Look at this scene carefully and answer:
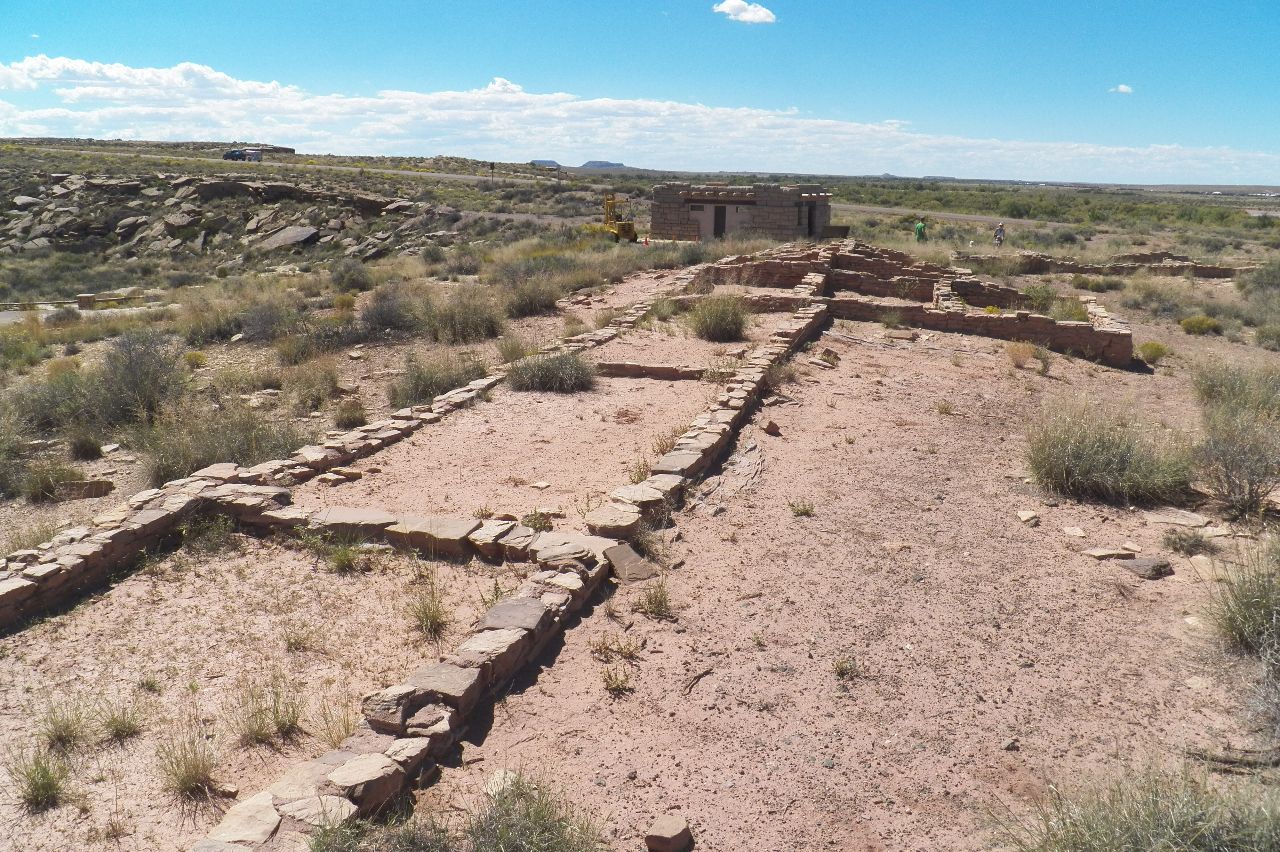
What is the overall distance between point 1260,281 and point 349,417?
2073cm

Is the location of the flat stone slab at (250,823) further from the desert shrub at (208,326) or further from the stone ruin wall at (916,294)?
the stone ruin wall at (916,294)

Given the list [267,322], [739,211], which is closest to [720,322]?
[267,322]

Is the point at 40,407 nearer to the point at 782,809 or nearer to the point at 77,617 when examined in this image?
the point at 77,617

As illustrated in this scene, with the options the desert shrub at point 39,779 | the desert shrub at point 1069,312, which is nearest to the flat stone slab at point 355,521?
the desert shrub at point 39,779

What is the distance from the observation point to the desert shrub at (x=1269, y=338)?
46.5 ft

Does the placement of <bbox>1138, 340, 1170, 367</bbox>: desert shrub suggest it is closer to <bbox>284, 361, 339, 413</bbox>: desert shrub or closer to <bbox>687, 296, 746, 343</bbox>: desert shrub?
<bbox>687, 296, 746, 343</bbox>: desert shrub

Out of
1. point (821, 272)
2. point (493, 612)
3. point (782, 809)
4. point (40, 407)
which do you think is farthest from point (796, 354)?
point (40, 407)

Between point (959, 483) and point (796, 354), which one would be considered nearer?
A: point (959, 483)

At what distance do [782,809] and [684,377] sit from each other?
24.3 feet

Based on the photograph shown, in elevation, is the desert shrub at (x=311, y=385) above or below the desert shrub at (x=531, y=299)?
below

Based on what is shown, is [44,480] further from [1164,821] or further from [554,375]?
[1164,821]

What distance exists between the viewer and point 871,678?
4.34 m

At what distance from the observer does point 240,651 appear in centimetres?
486

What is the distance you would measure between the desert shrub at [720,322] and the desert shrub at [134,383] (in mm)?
7196
